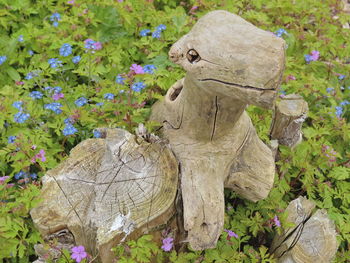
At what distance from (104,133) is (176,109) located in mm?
529

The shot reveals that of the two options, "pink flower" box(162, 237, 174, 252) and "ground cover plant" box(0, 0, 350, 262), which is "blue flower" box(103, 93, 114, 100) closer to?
"ground cover plant" box(0, 0, 350, 262)

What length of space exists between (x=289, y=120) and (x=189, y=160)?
3.93 ft

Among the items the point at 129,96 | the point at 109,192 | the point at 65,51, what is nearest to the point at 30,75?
the point at 65,51

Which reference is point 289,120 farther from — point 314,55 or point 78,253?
point 78,253

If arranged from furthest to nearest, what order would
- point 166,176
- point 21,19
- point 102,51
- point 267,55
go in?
point 21,19, point 102,51, point 166,176, point 267,55

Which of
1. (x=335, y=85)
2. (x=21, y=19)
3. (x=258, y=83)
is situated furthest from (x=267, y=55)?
(x=21, y=19)

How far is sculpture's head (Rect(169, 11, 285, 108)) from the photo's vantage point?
5.59ft

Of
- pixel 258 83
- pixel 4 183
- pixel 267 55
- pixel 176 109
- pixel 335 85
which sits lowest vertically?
pixel 335 85

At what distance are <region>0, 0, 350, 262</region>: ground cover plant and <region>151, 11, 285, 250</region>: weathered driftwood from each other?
30cm

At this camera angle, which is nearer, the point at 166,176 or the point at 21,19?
the point at 166,176

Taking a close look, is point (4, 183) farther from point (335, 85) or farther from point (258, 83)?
point (335, 85)

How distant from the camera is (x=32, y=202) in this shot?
2.06 meters

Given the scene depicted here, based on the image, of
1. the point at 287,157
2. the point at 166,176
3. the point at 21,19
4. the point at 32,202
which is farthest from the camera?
the point at 21,19

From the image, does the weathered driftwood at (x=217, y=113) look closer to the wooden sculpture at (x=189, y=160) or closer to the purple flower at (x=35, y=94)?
the wooden sculpture at (x=189, y=160)
